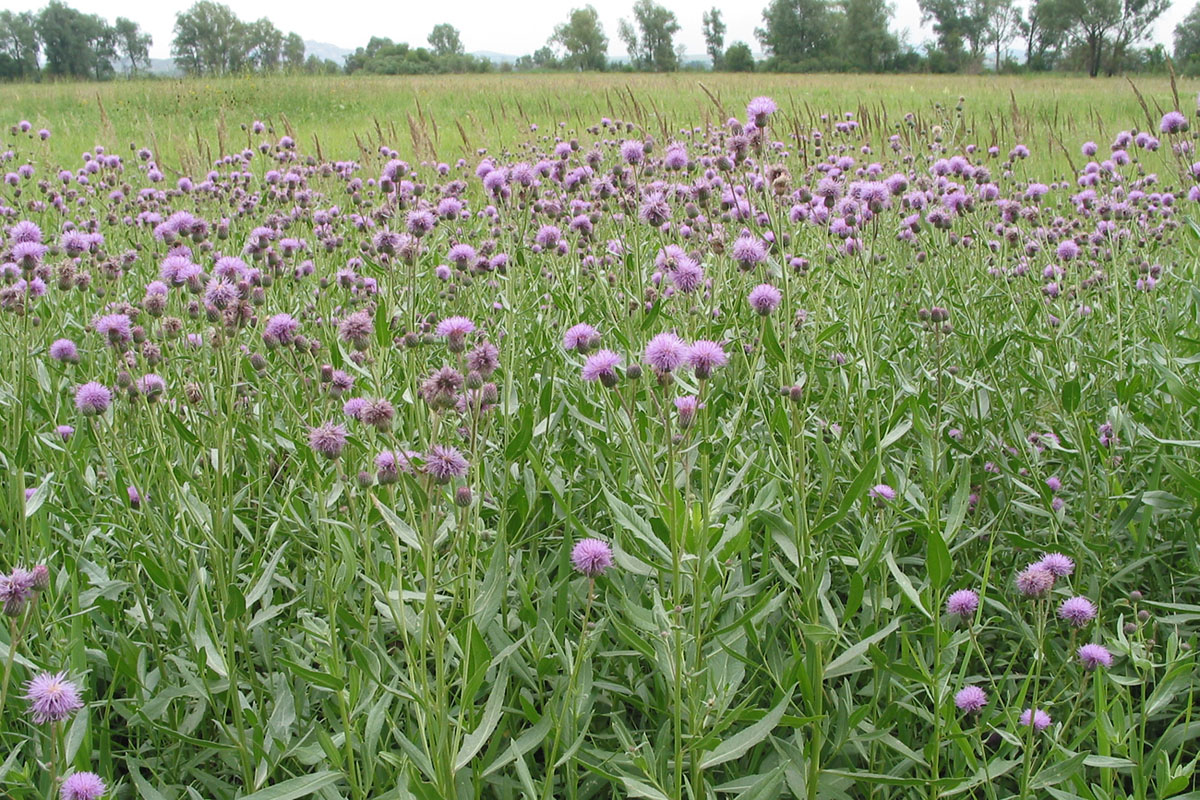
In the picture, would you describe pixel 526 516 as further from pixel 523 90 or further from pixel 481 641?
pixel 523 90

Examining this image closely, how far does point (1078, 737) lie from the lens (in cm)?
154

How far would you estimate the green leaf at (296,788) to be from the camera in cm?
145

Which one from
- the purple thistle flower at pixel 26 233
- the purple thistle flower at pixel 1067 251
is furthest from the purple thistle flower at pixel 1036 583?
the purple thistle flower at pixel 26 233

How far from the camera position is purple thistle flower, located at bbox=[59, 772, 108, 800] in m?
1.42

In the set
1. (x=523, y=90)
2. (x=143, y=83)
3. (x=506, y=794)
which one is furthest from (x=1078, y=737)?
(x=143, y=83)

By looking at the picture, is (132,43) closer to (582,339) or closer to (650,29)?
(650,29)

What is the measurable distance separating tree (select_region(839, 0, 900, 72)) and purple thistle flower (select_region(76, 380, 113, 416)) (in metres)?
61.4

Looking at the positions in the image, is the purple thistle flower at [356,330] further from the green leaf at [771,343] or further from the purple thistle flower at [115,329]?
the green leaf at [771,343]

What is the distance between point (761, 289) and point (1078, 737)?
3.79ft

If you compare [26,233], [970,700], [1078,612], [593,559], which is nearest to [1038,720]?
[970,700]

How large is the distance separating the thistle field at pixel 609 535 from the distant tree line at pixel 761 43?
4135cm

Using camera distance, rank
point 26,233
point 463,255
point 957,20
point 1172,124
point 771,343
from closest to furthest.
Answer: point 771,343, point 463,255, point 26,233, point 1172,124, point 957,20

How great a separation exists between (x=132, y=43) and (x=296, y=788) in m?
121

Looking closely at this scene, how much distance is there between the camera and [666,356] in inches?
66.3
